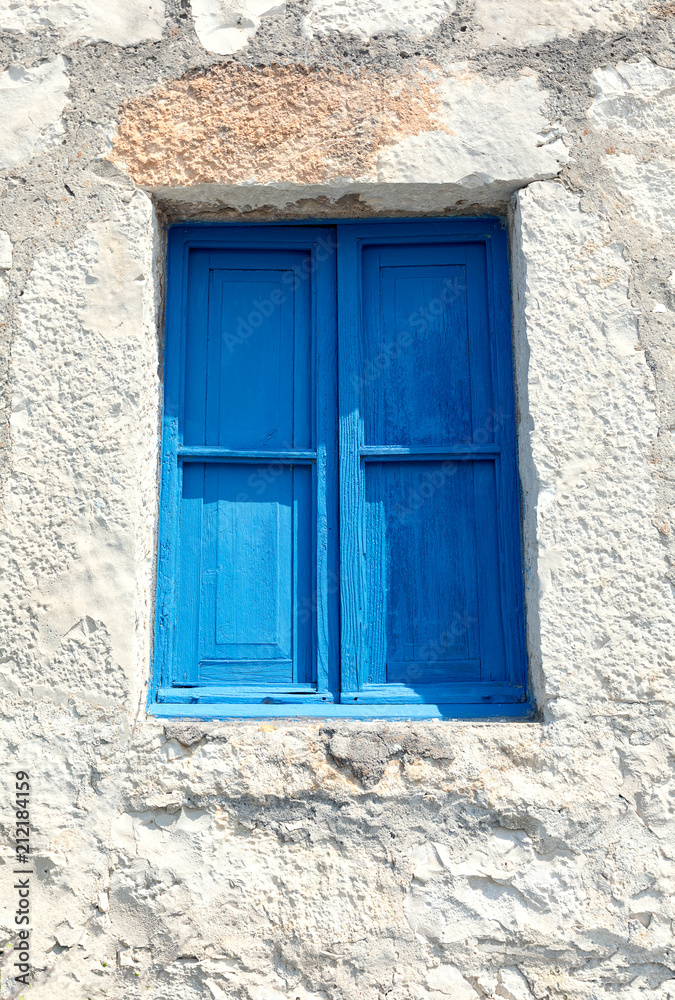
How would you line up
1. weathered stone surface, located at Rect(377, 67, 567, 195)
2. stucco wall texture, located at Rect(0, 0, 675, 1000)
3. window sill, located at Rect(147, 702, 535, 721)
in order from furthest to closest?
weathered stone surface, located at Rect(377, 67, 567, 195) < window sill, located at Rect(147, 702, 535, 721) < stucco wall texture, located at Rect(0, 0, 675, 1000)

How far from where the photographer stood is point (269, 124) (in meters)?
2.09

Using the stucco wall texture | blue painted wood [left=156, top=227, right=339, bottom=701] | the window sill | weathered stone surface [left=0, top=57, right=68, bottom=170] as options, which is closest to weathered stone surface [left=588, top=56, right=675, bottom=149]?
the stucco wall texture

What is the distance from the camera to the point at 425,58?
210 centimetres

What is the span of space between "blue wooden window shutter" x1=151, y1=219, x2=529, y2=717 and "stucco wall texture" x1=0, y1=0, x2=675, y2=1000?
0.09 meters

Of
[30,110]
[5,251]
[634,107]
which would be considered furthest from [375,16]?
[5,251]

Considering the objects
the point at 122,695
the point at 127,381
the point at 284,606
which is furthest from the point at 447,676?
the point at 127,381

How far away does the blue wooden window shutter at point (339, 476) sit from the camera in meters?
2.04

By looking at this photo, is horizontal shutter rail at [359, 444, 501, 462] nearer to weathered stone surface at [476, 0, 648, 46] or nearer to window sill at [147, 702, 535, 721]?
window sill at [147, 702, 535, 721]

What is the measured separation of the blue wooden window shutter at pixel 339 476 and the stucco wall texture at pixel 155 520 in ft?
0.30

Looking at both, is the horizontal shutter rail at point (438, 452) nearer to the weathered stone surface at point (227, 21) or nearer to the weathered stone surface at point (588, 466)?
the weathered stone surface at point (588, 466)

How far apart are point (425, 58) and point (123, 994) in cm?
261

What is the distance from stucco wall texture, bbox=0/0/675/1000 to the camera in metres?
1.77

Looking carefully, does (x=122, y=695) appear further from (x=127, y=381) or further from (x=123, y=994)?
(x=127, y=381)

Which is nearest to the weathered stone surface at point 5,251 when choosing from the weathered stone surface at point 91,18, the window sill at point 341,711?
the weathered stone surface at point 91,18
